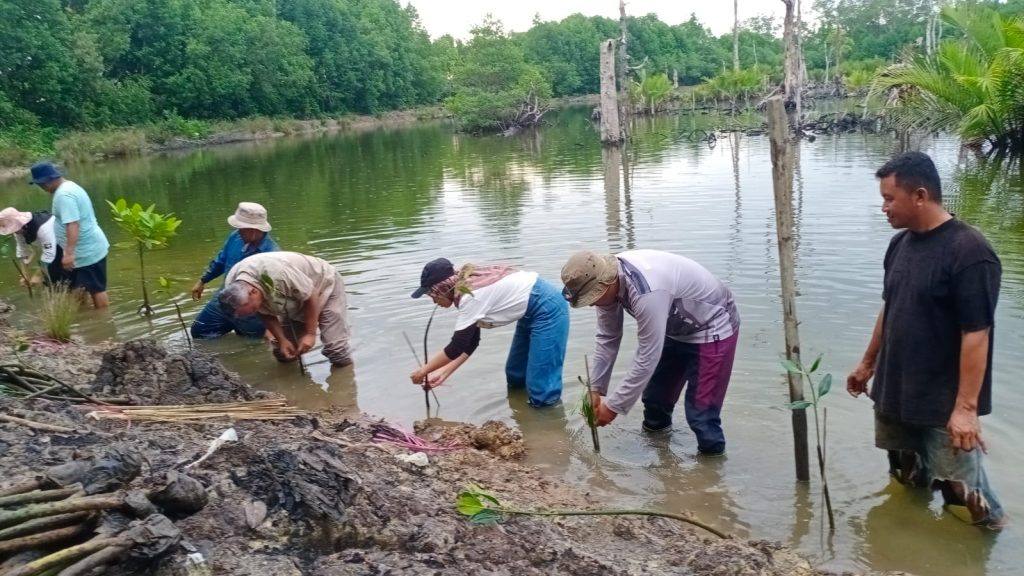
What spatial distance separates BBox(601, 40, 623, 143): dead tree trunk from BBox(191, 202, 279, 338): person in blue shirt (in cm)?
1995

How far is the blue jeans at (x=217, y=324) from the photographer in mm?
7746

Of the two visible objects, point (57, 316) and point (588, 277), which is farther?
point (57, 316)

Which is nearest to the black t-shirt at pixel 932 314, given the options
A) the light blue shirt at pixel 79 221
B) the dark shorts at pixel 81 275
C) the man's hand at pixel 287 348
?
the man's hand at pixel 287 348

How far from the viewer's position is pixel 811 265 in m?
9.24

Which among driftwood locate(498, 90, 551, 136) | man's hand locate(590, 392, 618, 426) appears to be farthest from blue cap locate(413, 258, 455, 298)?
driftwood locate(498, 90, 551, 136)

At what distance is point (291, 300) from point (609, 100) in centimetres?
2140

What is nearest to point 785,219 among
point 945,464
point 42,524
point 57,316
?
point 945,464

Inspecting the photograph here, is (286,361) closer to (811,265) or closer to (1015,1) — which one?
(811,265)

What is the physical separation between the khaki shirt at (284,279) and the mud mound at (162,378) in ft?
2.22

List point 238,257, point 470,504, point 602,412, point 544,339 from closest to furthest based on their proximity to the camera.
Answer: point 470,504
point 602,412
point 544,339
point 238,257

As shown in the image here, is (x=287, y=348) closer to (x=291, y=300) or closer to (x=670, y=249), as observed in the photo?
(x=291, y=300)

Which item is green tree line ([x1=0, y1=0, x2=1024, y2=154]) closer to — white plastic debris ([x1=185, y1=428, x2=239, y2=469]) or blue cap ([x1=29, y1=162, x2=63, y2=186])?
blue cap ([x1=29, y1=162, x2=63, y2=186])

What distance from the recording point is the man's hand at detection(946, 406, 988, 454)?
3359mm

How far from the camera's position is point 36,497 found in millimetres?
2705
